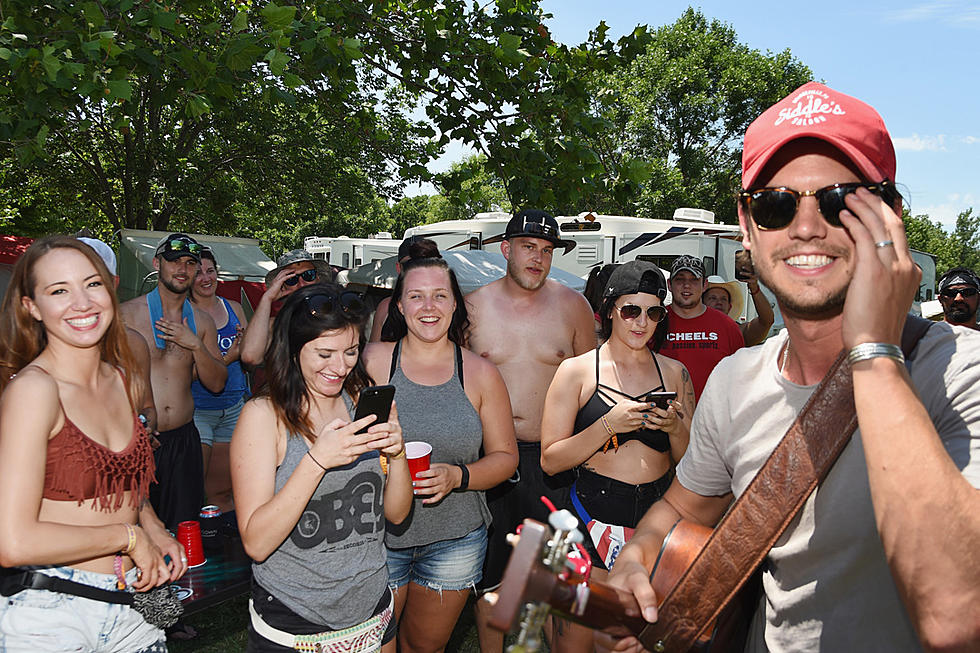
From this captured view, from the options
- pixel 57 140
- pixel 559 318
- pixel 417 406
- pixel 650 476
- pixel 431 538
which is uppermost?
pixel 57 140

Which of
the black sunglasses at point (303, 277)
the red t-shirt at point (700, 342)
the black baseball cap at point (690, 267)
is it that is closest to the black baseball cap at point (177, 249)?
the black sunglasses at point (303, 277)

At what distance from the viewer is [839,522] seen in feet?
4.45

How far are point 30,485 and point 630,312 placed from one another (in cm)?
278

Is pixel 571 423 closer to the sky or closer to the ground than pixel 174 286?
closer to the ground

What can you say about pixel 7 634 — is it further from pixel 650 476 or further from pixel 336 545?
pixel 650 476

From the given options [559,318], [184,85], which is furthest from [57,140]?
[559,318]

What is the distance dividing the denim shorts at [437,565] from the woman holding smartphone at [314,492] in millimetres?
493

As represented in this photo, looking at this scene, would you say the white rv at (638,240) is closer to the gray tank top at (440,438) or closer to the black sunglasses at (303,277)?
the black sunglasses at (303,277)

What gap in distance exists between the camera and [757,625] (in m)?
1.59

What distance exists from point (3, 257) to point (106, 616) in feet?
27.8

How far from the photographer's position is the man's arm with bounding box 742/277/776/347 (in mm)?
6352

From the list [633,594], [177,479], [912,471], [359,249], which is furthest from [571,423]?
[359,249]

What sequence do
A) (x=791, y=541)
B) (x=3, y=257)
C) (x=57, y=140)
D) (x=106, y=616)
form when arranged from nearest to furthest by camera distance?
(x=791, y=541) < (x=106, y=616) < (x=3, y=257) < (x=57, y=140)

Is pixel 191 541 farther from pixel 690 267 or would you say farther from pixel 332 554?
pixel 690 267
